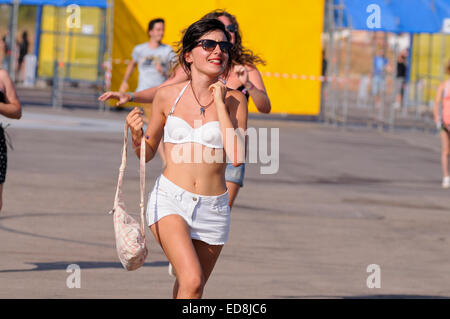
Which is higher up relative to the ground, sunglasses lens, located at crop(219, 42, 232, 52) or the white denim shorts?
sunglasses lens, located at crop(219, 42, 232, 52)

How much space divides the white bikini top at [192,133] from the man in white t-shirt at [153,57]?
778cm

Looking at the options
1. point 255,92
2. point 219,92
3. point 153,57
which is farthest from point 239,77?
point 153,57

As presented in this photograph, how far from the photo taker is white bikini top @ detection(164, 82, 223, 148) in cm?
527

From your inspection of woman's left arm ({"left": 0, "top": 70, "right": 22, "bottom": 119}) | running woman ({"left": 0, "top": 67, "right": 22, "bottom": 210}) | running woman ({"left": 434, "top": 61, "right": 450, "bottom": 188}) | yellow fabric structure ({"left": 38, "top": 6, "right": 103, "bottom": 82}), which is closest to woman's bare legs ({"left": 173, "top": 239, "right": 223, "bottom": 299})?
running woman ({"left": 0, "top": 67, "right": 22, "bottom": 210})

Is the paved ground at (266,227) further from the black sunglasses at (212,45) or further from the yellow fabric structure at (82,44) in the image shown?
the yellow fabric structure at (82,44)

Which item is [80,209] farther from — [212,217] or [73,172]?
[212,217]

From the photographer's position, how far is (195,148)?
5262 millimetres

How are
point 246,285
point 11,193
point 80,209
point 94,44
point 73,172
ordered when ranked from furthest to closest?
point 94,44 → point 73,172 → point 11,193 → point 80,209 → point 246,285

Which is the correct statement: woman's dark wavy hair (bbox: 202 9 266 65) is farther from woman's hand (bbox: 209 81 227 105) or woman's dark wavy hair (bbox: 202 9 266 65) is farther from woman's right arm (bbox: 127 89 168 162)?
woman's hand (bbox: 209 81 227 105)

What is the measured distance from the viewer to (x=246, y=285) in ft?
24.2

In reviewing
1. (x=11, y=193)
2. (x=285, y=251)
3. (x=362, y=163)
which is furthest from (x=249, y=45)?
(x=285, y=251)

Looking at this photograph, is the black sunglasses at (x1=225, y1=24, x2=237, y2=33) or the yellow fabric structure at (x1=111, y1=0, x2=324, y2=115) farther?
the yellow fabric structure at (x1=111, y1=0, x2=324, y2=115)

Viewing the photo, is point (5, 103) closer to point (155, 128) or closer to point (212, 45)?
point (155, 128)
